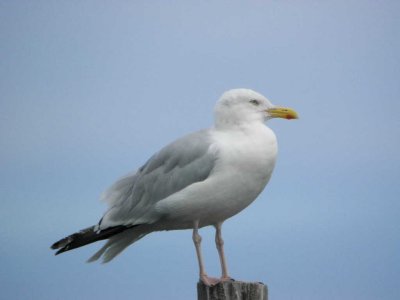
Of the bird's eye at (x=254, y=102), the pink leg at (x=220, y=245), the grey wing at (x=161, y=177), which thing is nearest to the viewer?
the grey wing at (x=161, y=177)

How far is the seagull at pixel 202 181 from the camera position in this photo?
6754 mm

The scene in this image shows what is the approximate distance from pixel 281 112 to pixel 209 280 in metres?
2.06

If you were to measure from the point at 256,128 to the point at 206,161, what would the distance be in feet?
2.24

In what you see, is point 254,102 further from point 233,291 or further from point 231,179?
point 233,291

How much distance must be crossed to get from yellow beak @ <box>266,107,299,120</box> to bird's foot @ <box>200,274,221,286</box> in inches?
76.9

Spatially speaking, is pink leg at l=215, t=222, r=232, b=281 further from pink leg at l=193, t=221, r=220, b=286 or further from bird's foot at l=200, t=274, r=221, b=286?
bird's foot at l=200, t=274, r=221, b=286

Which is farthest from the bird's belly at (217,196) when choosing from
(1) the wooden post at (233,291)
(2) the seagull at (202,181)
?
(1) the wooden post at (233,291)

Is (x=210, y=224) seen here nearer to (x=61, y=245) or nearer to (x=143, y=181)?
(x=143, y=181)

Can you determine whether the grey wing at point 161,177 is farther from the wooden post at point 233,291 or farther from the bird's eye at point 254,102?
the wooden post at point 233,291

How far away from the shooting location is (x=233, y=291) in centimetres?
646

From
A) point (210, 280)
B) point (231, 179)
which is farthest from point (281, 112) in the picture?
point (210, 280)

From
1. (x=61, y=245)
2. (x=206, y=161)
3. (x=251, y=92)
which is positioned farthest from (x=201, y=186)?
(x=61, y=245)

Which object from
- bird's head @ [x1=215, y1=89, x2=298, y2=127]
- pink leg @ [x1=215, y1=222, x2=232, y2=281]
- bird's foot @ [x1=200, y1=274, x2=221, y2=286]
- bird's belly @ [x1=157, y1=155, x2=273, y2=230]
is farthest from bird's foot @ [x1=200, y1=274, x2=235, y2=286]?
bird's head @ [x1=215, y1=89, x2=298, y2=127]

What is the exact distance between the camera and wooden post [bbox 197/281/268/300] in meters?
6.30
